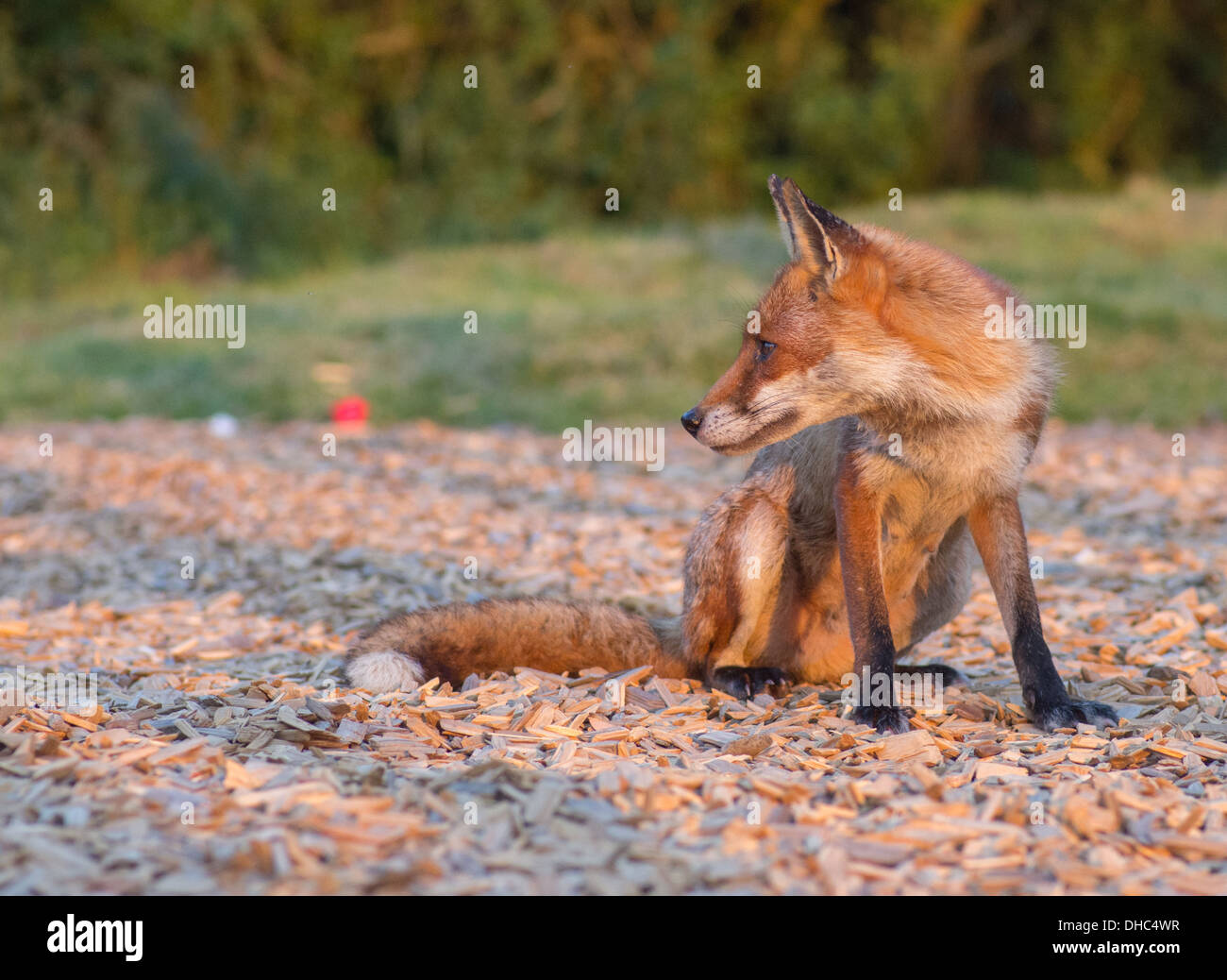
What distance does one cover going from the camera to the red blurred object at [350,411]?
37.4ft

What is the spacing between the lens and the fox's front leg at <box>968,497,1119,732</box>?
13.7ft

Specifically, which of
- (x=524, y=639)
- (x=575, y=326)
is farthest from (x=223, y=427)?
(x=524, y=639)

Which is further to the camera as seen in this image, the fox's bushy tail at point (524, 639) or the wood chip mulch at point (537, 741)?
the fox's bushy tail at point (524, 639)

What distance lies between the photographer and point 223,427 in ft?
35.7

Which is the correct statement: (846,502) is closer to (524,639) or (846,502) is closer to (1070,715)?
(1070,715)

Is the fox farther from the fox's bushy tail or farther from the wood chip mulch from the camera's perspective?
the wood chip mulch

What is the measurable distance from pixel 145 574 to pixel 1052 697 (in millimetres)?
4516

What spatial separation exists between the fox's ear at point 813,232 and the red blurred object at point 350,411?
25.5 ft

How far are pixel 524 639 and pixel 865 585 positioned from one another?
49.7 inches

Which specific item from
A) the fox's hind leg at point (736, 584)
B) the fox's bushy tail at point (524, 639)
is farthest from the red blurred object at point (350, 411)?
the fox's hind leg at point (736, 584)

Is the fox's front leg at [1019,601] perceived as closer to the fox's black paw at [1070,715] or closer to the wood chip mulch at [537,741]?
the fox's black paw at [1070,715]

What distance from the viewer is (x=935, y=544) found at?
14.8 ft

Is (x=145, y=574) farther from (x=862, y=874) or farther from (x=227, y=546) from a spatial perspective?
(x=862, y=874)

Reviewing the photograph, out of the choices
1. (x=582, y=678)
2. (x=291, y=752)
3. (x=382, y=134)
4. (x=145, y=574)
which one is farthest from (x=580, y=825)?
(x=382, y=134)
